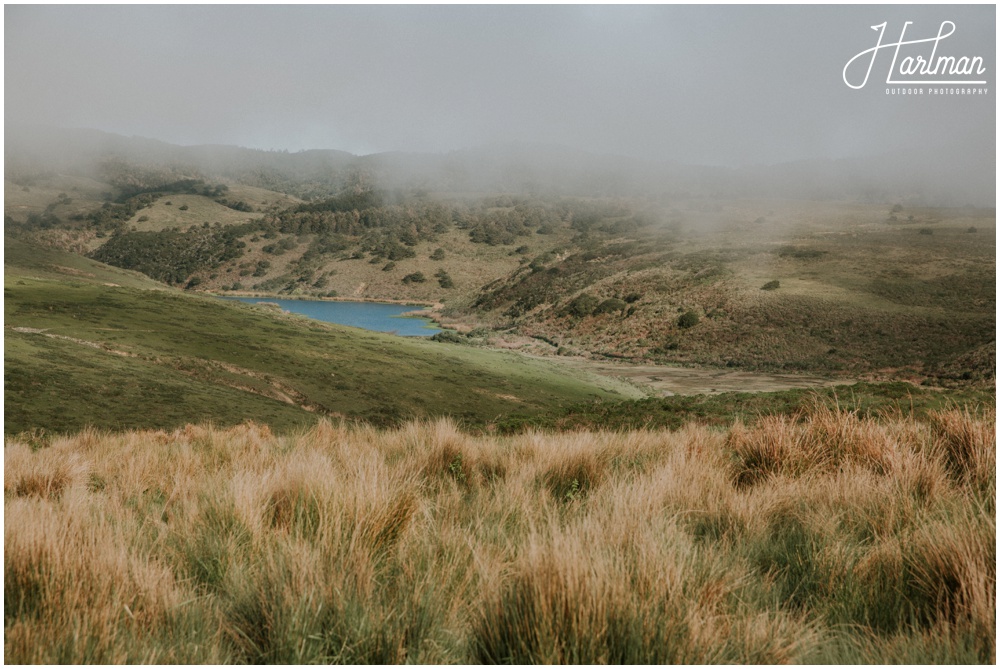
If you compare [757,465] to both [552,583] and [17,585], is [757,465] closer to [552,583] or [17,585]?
[552,583]

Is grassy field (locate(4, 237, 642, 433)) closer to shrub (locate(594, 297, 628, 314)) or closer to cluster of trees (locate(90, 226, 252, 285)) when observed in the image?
shrub (locate(594, 297, 628, 314))

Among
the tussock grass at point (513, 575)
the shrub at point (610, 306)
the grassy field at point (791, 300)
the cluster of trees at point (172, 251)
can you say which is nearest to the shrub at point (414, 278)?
the grassy field at point (791, 300)

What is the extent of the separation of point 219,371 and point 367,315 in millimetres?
77931

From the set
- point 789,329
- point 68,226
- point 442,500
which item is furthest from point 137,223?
point 442,500

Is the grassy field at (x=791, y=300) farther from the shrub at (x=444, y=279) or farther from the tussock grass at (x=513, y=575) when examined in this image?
the tussock grass at (x=513, y=575)

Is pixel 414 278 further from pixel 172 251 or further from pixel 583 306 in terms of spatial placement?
pixel 172 251

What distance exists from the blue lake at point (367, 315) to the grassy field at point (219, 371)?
123 ft

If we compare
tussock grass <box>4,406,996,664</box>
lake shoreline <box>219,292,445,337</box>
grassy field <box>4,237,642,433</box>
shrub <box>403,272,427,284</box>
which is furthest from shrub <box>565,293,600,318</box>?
tussock grass <box>4,406,996,664</box>

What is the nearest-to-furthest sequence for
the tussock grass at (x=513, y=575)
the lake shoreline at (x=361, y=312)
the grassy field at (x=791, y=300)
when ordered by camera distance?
the tussock grass at (x=513, y=575) → the grassy field at (x=791, y=300) → the lake shoreline at (x=361, y=312)

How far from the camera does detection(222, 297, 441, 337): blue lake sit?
283ft

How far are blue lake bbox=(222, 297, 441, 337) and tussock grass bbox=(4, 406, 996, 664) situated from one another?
7168 centimetres

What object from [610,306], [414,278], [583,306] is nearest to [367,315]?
[414,278]

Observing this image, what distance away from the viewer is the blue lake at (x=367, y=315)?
8612 cm

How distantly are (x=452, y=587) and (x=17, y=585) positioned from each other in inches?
75.7
